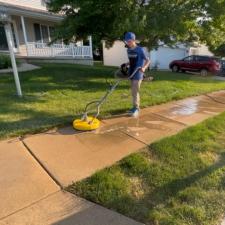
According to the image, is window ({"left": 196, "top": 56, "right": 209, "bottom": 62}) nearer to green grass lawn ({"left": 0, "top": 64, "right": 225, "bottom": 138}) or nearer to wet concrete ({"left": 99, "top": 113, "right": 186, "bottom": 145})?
green grass lawn ({"left": 0, "top": 64, "right": 225, "bottom": 138})

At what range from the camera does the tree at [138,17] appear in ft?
27.6

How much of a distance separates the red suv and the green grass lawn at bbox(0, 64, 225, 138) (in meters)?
9.18

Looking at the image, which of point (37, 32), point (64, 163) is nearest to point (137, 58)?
point (64, 163)

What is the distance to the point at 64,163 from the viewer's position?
3.41m


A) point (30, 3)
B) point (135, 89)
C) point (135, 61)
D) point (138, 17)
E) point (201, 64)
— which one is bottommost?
point (201, 64)

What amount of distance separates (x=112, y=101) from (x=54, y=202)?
14.0 feet

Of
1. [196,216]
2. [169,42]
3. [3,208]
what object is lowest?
[196,216]

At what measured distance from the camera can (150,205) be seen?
9.04 feet

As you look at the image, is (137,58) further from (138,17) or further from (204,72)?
(204,72)

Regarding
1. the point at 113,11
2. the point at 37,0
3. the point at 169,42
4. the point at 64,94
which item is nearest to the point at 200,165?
the point at 64,94

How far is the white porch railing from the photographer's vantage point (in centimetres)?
1606

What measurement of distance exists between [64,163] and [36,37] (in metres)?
16.4

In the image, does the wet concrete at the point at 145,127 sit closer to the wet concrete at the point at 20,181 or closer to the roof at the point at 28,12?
the wet concrete at the point at 20,181

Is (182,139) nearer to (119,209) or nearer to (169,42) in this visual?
(119,209)
